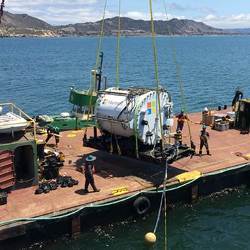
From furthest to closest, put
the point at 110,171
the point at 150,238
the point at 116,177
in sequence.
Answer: the point at 110,171, the point at 116,177, the point at 150,238

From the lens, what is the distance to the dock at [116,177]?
15.9 m

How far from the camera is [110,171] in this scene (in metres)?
19.9

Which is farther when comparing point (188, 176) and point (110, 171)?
point (110, 171)

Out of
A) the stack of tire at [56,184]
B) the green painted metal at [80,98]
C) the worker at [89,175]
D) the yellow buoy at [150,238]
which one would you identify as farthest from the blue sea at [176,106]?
the green painted metal at [80,98]

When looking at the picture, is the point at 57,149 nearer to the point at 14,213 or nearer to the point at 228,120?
the point at 14,213

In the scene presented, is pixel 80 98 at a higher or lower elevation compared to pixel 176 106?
higher

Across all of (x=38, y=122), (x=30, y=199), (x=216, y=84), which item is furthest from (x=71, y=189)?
(x=216, y=84)

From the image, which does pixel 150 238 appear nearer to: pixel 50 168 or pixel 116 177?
pixel 116 177

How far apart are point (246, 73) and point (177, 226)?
64559 mm

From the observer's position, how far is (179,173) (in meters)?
19.7

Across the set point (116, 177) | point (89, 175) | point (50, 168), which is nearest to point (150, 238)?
point (89, 175)

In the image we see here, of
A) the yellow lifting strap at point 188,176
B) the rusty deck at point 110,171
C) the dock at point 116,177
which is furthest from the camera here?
the yellow lifting strap at point 188,176

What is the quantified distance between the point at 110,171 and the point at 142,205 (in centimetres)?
261

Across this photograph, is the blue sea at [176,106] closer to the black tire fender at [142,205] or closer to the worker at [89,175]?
the black tire fender at [142,205]
